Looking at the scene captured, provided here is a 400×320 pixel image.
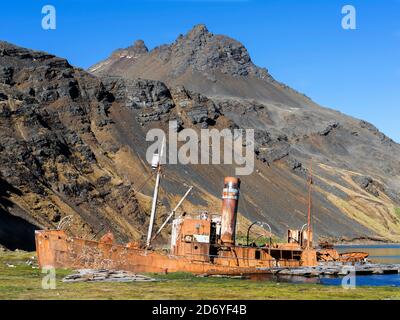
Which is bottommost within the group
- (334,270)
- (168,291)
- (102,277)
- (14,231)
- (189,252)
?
(168,291)

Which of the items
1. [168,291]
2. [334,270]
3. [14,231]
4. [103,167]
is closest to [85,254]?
[168,291]

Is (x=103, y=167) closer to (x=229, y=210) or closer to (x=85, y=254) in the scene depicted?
(x=229, y=210)

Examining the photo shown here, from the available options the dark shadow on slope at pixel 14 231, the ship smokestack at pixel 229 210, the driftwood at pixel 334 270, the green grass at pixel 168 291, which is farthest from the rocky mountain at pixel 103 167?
the green grass at pixel 168 291

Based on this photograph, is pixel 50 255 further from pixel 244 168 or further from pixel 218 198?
pixel 244 168

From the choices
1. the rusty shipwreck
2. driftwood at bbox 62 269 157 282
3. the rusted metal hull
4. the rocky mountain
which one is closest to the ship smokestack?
the rusty shipwreck

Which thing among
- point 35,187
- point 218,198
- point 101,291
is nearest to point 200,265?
point 101,291

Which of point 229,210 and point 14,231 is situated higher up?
point 229,210

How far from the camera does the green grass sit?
36.4 metres

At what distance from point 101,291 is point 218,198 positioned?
107887mm

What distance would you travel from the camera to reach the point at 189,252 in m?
58.7

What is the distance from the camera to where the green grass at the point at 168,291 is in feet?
119

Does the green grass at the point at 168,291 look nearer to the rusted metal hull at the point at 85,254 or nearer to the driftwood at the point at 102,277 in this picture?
the driftwood at the point at 102,277

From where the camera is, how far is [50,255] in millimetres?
55625

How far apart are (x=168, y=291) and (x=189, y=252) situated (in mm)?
18718
